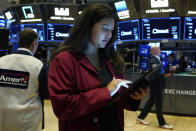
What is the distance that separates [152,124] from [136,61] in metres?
2.34

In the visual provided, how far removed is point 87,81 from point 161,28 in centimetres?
530

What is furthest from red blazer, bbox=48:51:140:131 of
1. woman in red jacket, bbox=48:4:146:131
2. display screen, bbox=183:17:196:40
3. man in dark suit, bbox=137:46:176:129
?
display screen, bbox=183:17:196:40

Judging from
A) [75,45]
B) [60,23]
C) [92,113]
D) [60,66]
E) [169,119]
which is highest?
[60,23]

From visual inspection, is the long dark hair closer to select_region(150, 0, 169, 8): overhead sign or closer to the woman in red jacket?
the woman in red jacket

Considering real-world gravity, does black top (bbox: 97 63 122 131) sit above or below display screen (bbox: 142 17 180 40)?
below

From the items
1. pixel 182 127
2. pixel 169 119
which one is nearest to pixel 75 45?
pixel 182 127

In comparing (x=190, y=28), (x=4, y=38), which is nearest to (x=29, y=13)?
(x=4, y=38)

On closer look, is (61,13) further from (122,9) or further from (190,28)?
(190,28)

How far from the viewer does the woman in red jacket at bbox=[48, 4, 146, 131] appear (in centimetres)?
117

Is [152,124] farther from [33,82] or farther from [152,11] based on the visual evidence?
[33,82]

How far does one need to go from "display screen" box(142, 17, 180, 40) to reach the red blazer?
5.17m

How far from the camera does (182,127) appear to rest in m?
5.02

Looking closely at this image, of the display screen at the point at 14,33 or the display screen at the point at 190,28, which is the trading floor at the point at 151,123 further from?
the display screen at the point at 14,33

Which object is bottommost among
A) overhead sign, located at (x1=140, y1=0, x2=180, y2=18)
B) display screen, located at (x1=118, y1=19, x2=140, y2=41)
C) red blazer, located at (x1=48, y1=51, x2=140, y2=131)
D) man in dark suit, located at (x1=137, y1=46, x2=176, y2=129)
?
man in dark suit, located at (x1=137, y1=46, x2=176, y2=129)
